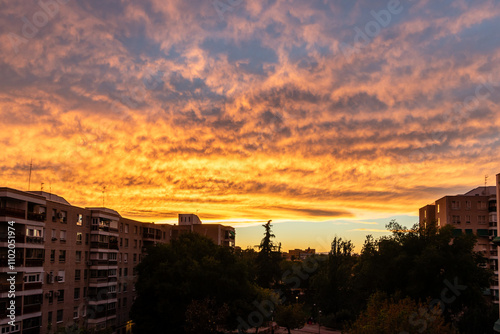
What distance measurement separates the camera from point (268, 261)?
9781 cm

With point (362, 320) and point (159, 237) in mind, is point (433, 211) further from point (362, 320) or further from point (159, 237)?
point (362, 320)

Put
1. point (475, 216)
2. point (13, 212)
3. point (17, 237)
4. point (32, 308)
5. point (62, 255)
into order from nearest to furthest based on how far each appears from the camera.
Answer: point (13, 212) < point (17, 237) < point (32, 308) < point (62, 255) < point (475, 216)

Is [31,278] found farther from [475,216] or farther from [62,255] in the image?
[475,216]

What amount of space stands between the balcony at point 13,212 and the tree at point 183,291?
1744 cm

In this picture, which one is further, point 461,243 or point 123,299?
point 123,299

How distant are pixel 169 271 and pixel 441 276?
3003 cm

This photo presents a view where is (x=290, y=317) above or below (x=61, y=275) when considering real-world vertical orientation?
below

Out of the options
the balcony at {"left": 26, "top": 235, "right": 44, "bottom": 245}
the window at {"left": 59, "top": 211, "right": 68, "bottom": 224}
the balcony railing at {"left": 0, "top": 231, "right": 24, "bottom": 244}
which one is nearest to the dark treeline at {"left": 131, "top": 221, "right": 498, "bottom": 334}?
the window at {"left": 59, "top": 211, "right": 68, "bottom": 224}

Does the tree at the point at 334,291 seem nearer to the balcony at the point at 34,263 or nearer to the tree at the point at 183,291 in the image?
the tree at the point at 183,291

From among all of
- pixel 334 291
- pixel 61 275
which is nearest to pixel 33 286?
pixel 61 275

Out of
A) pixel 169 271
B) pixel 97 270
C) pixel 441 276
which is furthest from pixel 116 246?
pixel 441 276

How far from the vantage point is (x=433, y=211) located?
94.6 meters

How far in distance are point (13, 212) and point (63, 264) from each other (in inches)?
454

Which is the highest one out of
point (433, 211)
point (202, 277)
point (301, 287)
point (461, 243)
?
point (433, 211)
